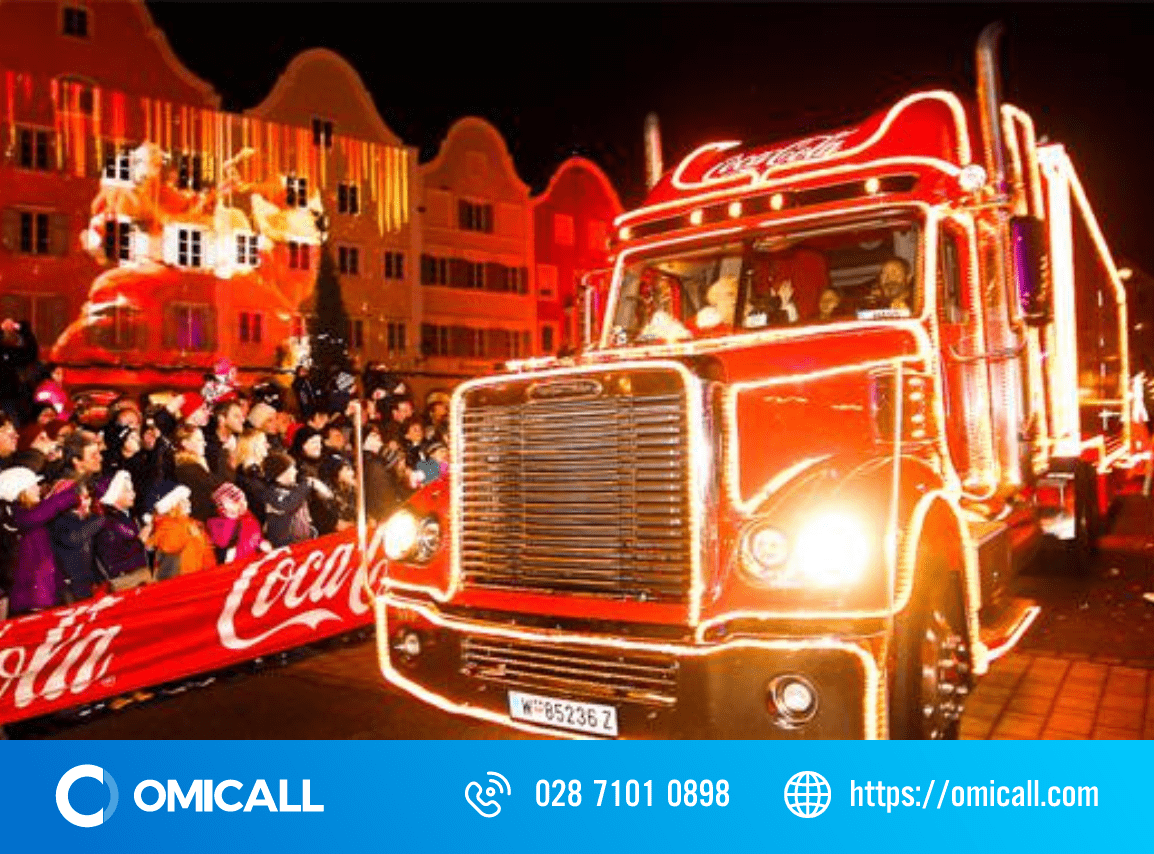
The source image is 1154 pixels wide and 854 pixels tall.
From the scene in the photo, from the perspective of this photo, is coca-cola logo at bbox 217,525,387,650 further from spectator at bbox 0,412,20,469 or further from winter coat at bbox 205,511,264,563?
spectator at bbox 0,412,20,469

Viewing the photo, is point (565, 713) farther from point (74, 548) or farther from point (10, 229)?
point (10, 229)

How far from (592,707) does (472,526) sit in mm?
1228

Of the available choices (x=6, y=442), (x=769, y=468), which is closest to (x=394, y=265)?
(x=6, y=442)

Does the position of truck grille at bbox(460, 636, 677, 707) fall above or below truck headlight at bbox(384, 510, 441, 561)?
below

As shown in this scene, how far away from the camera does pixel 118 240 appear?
29.6m

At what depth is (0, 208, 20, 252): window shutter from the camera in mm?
27594

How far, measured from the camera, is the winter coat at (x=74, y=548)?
676cm

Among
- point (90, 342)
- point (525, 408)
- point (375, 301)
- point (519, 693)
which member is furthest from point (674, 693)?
point (375, 301)

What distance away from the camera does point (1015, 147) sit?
6617 millimetres

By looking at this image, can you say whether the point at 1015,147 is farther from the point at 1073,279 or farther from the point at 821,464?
the point at 821,464

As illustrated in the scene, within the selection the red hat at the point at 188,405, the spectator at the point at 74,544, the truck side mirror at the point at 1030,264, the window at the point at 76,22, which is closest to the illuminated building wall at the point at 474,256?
the window at the point at 76,22

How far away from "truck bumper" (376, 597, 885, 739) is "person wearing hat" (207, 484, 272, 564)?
3.42 metres

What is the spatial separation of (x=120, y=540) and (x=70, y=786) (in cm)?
265

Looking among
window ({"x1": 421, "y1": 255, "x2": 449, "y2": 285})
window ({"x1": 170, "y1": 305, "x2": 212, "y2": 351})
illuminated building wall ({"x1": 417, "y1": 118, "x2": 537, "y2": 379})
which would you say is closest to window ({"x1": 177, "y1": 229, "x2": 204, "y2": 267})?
window ({"x1": 170, "y1": 305, "x2": 212, "y2": 351})
